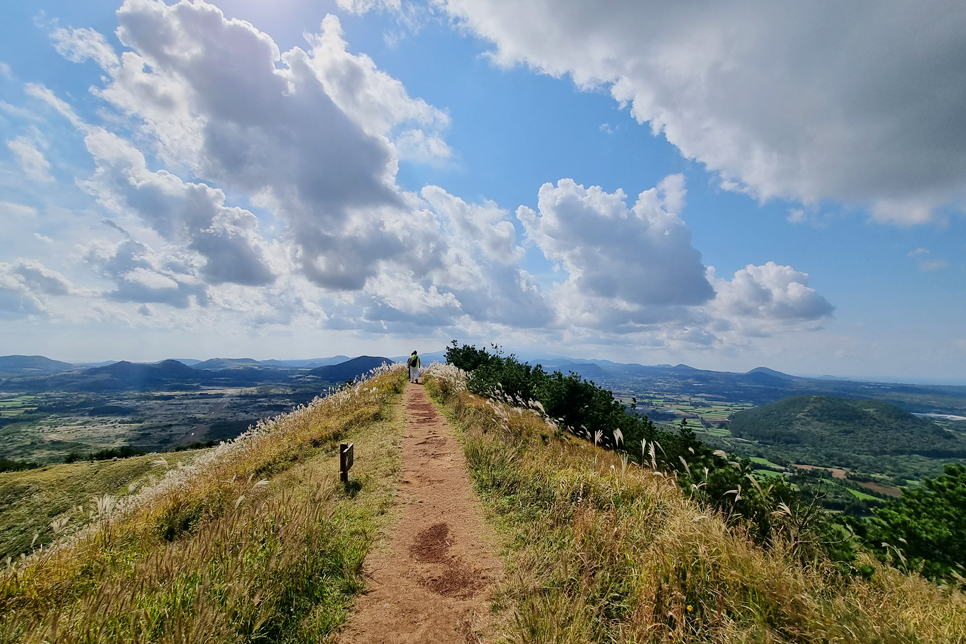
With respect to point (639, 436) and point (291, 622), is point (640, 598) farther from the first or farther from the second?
point (639, 436)

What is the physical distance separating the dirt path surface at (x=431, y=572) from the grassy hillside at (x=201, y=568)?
0.35 meters

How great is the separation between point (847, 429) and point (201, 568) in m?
138

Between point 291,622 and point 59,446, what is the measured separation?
112 metres

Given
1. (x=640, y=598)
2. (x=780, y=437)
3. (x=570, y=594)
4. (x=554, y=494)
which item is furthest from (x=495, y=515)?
(x=780, y=437)

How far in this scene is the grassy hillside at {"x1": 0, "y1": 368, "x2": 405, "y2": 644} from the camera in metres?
3.30

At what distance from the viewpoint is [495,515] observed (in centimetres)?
707

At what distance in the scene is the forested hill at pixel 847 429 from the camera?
80.6 meters

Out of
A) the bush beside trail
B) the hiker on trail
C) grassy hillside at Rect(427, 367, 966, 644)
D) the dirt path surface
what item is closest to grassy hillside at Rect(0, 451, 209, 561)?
the dirt path surface

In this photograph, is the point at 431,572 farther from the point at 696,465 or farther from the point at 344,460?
the point at 696,465

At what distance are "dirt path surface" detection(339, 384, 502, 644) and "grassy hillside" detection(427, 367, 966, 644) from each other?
17.8 inches

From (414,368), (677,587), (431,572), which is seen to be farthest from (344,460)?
(414,368)

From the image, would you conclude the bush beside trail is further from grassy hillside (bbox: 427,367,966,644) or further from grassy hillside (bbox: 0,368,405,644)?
grassy hillside (bbox: 0,368,405,644)

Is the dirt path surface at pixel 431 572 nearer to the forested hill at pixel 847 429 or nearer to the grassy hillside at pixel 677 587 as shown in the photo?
the grassy hillside at pixel 677 587

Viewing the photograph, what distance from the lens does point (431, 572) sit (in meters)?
5.32
